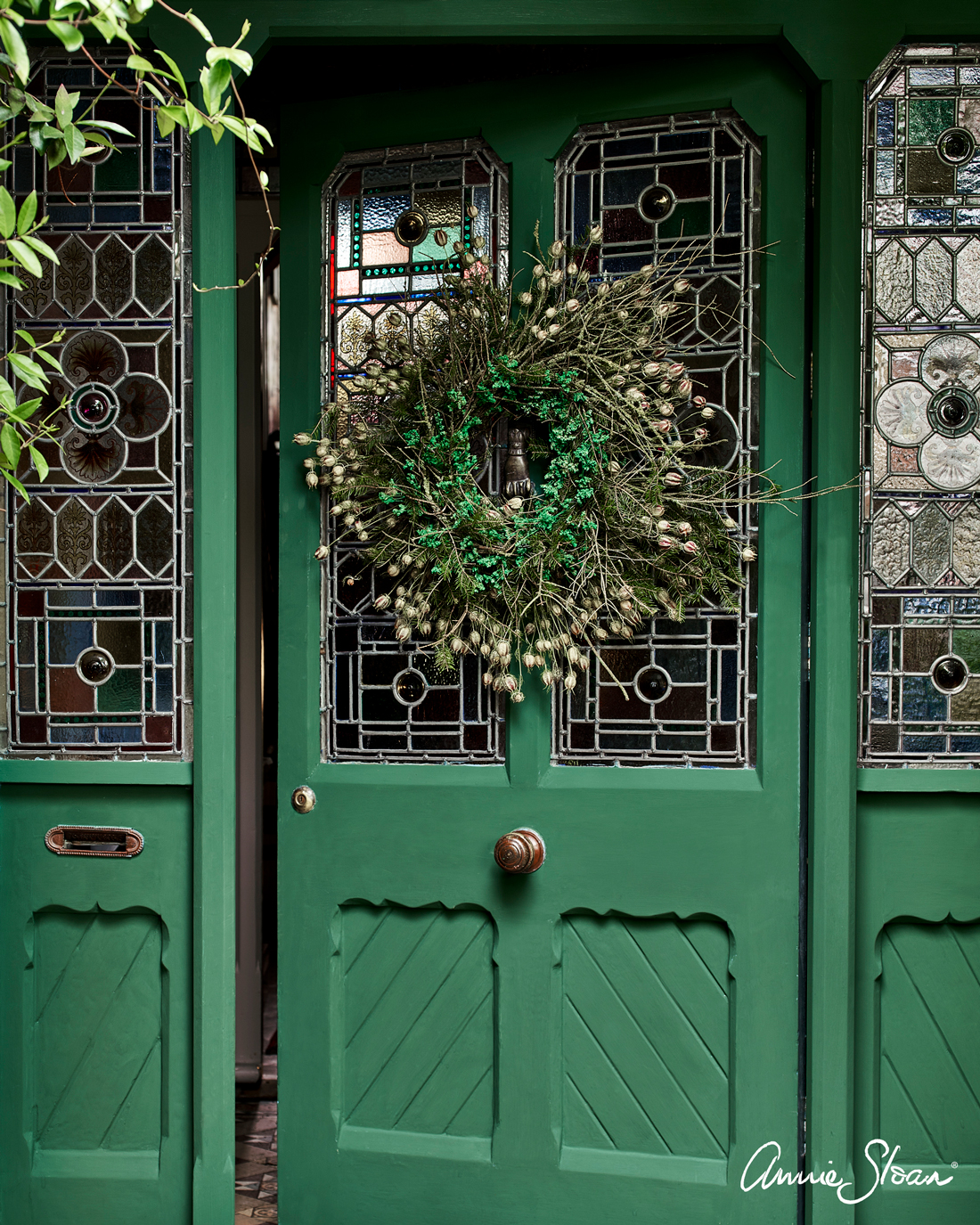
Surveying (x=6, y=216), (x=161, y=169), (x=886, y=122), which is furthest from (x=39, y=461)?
(x=886, y=122)

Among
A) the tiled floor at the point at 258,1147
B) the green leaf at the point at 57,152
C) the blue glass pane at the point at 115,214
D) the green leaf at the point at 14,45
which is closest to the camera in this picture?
the green leaf at the point at 14,45

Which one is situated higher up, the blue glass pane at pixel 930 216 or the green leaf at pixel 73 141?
the blue glass pane at pixel 930 216

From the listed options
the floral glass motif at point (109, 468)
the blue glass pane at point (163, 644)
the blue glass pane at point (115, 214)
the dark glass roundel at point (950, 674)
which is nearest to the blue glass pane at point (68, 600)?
the floral glass motif at point (109, 468)

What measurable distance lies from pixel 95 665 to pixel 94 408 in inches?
19.8

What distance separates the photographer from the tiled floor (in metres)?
2.00

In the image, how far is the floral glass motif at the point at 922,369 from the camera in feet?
5.44

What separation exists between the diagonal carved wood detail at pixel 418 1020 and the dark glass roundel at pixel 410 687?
0.43 meters

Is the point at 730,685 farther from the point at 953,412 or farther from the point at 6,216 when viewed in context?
the point at 6,216

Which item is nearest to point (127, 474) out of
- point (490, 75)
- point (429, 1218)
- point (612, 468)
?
point (612, 468)

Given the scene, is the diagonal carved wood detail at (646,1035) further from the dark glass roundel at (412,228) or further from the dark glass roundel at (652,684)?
the dark glass roundel at (412,228)

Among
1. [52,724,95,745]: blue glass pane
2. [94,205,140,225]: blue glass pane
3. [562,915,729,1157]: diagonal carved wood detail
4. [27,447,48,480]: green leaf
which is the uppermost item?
[94,205,140,225]: blue glass pane

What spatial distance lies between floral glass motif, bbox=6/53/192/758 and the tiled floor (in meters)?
1.10

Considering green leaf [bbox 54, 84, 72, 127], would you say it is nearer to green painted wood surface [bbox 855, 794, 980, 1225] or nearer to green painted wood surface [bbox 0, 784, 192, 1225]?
green painted wood surface [bbox 0, 784, 192, 1225]

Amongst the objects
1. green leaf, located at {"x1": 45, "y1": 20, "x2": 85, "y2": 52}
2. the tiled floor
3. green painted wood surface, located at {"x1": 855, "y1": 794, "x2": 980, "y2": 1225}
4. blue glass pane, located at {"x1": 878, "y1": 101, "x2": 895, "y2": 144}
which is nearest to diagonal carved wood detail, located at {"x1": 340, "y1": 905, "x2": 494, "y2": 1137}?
the tiled floor
